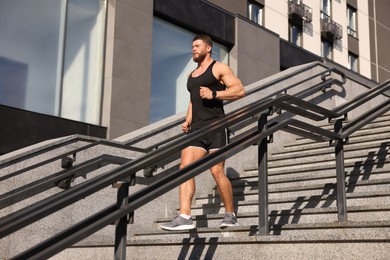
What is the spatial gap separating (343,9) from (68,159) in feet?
75.6

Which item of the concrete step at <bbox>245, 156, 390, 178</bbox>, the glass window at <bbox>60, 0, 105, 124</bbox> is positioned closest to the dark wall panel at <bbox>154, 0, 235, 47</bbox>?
the glass window at <bbox>60, 0, 105, 124</bbox>

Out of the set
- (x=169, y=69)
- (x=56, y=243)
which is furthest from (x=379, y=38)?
(x=56, y=243)

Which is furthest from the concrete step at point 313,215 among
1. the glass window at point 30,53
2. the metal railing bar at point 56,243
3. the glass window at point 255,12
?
the glass window at point 255,12

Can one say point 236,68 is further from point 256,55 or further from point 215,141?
point 215,141

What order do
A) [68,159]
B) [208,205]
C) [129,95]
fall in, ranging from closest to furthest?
1. [68,159]
2. [208,205]
3. [129,95]

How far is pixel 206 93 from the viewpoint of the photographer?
214 inches

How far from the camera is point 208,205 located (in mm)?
7012

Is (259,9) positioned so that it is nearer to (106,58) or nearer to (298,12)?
(298,12)

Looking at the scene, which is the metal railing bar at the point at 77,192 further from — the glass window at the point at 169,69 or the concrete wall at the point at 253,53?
the concrete wall at the point at 253,53

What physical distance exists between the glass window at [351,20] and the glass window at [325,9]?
175 centimetres

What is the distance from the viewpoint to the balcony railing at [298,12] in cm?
2336

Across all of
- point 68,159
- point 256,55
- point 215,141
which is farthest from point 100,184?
point 256,55

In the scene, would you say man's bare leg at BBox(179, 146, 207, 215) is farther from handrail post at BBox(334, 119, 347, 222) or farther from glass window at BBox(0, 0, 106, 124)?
glass window at BBox(0, 0, 106, 124)

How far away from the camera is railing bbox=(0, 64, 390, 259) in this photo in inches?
121
